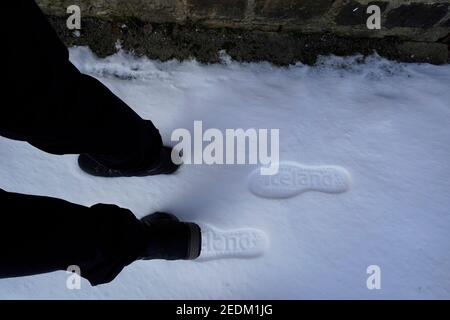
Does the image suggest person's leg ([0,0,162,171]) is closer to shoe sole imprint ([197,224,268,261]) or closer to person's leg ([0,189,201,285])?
person's leg ([0,189,201,285])

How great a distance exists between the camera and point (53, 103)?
64 centimetres

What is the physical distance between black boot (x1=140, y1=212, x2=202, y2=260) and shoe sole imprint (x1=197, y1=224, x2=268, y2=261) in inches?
2.2

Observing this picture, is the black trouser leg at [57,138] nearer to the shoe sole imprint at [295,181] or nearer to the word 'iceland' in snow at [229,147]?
the word 'iceland' in snow at [229,147]

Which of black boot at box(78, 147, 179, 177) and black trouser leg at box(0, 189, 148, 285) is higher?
black boot at box(78, 147, 179, 177)

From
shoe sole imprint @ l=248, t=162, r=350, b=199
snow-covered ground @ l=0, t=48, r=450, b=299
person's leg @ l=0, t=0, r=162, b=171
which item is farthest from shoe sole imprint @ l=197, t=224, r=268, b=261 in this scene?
person's leg @ l=0, t=0, r=162, b=171

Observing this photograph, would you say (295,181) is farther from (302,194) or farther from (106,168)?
(106,168)

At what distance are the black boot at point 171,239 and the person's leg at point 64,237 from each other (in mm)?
58

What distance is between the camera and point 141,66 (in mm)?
1229

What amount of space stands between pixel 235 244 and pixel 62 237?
20.3 inches

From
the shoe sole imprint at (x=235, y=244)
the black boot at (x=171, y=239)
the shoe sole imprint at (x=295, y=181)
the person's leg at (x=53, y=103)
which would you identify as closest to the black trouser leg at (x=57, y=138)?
the person's leg at (x=53, y=103)

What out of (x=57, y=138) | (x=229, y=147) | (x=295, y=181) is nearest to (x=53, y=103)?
(x=57, y=138)

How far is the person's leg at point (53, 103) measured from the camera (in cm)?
58

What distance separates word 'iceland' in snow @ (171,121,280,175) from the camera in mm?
1167
